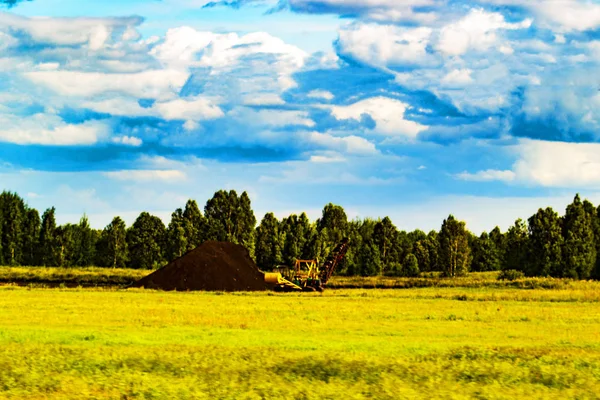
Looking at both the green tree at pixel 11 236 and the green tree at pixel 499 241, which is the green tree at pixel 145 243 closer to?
the green tree at pixel 11 236

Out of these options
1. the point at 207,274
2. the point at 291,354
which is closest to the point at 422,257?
the point at 207,274

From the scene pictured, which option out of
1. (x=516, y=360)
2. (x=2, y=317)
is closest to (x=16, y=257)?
(x=2, y=317)

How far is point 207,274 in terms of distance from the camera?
73.4 m

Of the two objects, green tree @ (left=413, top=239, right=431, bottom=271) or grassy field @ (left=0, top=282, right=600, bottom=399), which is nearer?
grassy field @ (left=0, top=282, right=600, bottom=399)

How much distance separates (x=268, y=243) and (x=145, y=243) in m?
25.9

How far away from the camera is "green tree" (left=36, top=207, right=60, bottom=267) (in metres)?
142

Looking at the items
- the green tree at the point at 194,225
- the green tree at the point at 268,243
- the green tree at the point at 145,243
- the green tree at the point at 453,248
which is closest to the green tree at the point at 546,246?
the green tree at the point at 453,248

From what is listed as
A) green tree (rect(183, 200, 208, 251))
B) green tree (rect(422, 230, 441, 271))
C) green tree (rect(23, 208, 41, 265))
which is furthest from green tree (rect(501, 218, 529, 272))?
green tree (rect(23, 208, 41, 265))

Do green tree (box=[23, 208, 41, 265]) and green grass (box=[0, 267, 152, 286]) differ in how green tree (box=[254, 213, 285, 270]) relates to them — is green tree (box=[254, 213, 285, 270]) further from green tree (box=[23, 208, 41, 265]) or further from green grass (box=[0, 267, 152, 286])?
green tree (box=[23, 208, 41, 265])

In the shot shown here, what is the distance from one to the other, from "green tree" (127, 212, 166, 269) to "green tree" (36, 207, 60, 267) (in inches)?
587

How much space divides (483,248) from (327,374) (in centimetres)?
15653

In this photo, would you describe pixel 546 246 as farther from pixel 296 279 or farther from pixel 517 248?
pixel 296 279

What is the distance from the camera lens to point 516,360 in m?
22.4

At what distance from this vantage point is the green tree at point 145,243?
146625mm
